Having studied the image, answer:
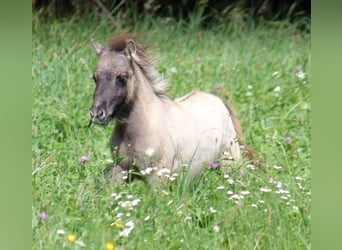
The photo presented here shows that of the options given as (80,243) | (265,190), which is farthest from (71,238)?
(265,190)

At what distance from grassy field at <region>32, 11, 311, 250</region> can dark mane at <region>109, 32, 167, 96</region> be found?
71 millimetres

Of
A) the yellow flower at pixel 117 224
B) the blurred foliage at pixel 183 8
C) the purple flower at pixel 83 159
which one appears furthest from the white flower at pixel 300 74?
the yellow flower at pixel 117 224

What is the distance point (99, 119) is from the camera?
2162 mm

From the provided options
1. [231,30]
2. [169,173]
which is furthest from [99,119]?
[231,30]

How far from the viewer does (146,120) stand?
87.5 inches

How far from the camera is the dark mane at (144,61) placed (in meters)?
2.22

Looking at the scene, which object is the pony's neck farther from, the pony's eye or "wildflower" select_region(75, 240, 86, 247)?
"wildflower" select_region(75, 240, 86, 247)

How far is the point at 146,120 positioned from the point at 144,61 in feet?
0.58
